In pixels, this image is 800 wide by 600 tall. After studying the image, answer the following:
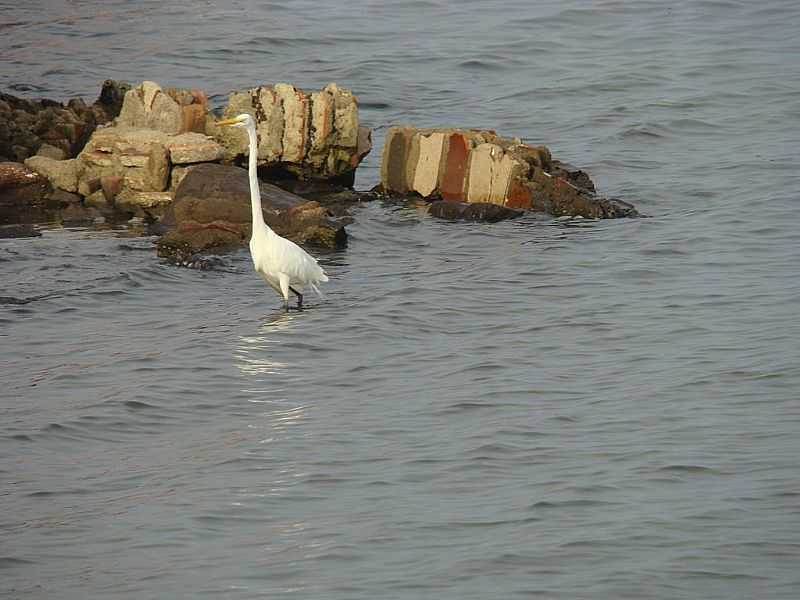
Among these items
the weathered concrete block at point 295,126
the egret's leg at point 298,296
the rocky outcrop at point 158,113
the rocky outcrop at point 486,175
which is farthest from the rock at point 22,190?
the egret's leg at point 298,296

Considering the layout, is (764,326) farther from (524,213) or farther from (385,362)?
(524,213)

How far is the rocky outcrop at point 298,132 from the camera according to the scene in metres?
17.2

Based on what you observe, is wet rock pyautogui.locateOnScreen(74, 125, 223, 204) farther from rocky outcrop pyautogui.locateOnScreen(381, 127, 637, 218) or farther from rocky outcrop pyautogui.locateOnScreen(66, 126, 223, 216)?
rocky outcrop pyautogui.locateOnScreen(381, 127, 637, 218)

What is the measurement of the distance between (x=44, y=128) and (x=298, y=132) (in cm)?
356

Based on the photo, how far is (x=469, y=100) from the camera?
924 inches

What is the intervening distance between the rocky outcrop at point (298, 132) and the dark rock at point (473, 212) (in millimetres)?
1808

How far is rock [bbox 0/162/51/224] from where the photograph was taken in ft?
55.6

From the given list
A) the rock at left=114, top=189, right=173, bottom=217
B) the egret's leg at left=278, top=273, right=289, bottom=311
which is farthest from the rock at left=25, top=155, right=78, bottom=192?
the egret's leg at left=278, top=273, right=289, bottom=311

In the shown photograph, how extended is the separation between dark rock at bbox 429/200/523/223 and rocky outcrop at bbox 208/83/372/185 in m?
1.81

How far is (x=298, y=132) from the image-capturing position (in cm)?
1722

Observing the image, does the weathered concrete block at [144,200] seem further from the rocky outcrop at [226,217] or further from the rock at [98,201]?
the rocky outcrop at [226,217]

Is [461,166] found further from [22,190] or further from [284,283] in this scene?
[22,190]

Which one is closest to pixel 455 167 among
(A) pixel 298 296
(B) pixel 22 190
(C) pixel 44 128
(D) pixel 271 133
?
(D) pixel 271 133

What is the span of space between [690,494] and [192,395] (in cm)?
402
